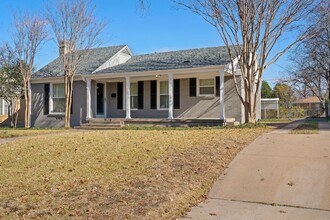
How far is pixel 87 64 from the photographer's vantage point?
21.2 meters

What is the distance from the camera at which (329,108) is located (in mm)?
27922

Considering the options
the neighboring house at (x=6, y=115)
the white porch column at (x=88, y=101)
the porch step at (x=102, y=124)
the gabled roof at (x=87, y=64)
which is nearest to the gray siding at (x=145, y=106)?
the white porch column at (x=88, y=101)

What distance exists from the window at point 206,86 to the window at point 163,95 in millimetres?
2120

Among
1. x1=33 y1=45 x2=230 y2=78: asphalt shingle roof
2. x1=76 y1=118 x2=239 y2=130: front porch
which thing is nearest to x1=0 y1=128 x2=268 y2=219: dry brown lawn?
x1=76 y1=118 x2=239 y2=130: front porch

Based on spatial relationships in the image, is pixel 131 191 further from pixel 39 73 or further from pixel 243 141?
pixel 39 73

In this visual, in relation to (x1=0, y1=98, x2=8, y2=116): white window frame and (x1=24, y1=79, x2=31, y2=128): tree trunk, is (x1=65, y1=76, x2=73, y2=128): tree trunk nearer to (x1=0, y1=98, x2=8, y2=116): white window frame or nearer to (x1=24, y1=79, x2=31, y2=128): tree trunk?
(x1=24, y1=79, x2=31, y2=128): tree trunk

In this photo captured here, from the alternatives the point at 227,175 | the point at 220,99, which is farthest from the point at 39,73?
the point at 227,175

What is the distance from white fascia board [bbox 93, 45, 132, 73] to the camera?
2037 cm

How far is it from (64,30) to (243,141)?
43.8 ft

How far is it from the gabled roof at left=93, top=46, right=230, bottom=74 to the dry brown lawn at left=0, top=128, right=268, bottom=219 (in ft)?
29.3

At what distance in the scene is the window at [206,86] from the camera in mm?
17469

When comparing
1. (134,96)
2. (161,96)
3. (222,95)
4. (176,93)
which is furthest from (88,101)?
(222,95)

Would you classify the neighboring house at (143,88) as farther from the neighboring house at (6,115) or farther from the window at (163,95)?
the neighboring house at (6,115)

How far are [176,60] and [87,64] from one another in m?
6.18
